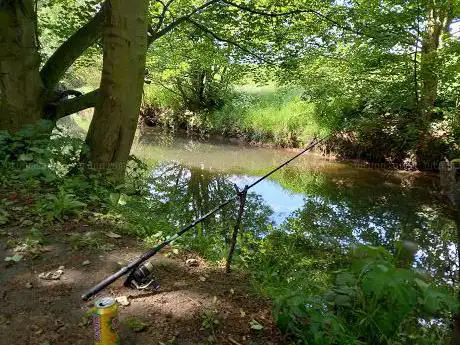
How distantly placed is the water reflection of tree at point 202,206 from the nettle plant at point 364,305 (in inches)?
42.5

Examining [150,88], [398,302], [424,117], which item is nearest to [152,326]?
[398,302]

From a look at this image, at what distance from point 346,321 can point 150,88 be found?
16918 millimetres

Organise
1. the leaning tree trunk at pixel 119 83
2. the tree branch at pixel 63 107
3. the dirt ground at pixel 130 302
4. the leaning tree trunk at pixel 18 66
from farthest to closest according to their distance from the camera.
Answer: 1. the tree branch at pixel 63 107
2. the leaning tree trunk at pixel 18 66
3. the leaning tree trunk at pixel 119 83
4. the dirt ground at pixel 130 302

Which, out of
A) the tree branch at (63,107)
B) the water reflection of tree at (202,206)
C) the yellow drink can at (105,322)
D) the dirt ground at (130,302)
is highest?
the tree branch at (63,107)

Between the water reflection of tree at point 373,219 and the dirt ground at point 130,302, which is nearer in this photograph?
the dirt ground at point 130,302

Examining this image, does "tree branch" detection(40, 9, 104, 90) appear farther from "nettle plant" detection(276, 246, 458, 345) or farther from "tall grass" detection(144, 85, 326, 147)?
"tall grass" detection(144, 85, 326, 147)

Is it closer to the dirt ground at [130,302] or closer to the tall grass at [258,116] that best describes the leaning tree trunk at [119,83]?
the dirt ground at [130,302]

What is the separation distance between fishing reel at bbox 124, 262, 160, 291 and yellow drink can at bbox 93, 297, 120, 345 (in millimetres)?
600

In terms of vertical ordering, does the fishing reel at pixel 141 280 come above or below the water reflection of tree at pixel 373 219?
above

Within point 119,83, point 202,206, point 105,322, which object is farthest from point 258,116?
point 105,322

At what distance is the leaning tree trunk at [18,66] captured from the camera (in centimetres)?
473

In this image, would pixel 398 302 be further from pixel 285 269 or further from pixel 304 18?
pixel 304 18

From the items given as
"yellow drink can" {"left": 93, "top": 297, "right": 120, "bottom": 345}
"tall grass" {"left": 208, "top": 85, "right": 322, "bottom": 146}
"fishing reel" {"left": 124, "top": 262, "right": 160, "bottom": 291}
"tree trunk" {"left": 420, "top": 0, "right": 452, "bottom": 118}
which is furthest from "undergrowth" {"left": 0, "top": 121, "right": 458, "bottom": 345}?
"tall grass" {"left": 208, "top": 85, "right": 322, "bottom": 146}

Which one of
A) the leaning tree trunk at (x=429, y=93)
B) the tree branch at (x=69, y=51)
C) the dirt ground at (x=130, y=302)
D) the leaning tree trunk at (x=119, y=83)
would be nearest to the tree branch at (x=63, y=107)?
the tree branch at (x=69, y=51)
